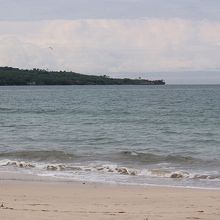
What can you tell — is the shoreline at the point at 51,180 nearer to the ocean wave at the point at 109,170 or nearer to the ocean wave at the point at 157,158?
the ocean wave at the point at 109,170

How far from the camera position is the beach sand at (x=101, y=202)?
349 inches

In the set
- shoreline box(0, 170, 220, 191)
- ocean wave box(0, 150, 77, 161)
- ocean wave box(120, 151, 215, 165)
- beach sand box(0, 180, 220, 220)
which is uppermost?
beach sand box(0, 180, 220, 220)

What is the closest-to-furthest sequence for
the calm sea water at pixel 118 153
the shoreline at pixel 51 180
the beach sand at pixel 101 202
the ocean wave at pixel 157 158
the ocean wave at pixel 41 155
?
the beach sand at pixel 101 202
the shoreline at pixel 51 180
the calm sea water at pixel 118 153
the ocean wave at pixel 157 158
the ocean wave at pixel 41 155

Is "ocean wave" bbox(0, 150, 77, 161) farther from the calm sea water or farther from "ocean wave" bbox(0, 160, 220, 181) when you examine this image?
"ocean wave" bbox(0, 160, 220, 181)

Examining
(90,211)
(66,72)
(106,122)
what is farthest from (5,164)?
(66,72)

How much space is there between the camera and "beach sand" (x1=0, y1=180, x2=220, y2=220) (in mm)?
8867

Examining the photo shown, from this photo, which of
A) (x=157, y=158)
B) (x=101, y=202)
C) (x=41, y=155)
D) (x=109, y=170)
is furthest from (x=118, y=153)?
(x=101, y=202)

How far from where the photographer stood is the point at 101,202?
10391 millimetres

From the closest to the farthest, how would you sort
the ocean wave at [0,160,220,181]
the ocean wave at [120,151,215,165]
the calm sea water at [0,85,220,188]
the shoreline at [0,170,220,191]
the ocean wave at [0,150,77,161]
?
1. the shoreline at [0,170,220,191]
2. the ocean wave at [0,160,220,181]
3. the calm sea water at [0,85,220,188]
4. the ocean wave at [120,151,215,165]
5. the ocean wave at [0,150,77,161]

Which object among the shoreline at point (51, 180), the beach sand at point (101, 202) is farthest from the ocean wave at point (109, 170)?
the beach sand at point (101, 202)

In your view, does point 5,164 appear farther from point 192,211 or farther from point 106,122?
point 106,122

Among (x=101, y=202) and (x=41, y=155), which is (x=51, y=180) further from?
(x=41, y=155)

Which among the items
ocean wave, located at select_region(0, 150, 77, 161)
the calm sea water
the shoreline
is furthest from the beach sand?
ocean wave, located at select_region(0, 150, 77, 161)

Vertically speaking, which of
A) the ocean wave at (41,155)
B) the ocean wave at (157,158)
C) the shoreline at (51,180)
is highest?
the shoreline at (51,180)
